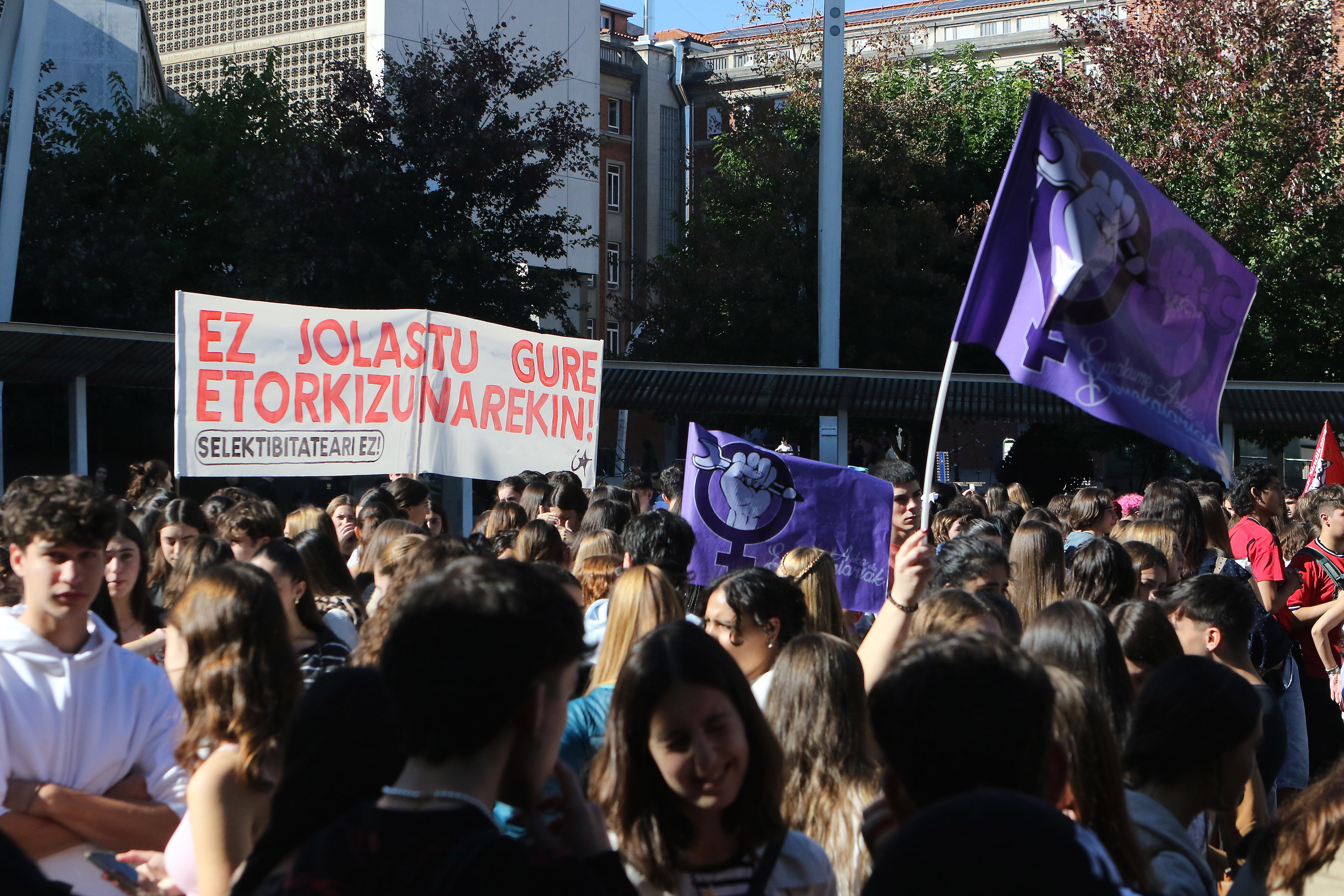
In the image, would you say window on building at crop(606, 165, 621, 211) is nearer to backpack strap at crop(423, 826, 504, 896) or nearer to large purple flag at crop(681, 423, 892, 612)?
large purple flag at crop(681, 423, 892, 612)

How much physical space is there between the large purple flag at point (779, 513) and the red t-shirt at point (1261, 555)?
2.01 meters

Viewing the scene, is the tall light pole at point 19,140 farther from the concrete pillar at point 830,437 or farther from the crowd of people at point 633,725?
the crowd of people at point 633,725

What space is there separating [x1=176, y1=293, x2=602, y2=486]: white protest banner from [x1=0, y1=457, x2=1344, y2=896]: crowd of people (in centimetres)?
236

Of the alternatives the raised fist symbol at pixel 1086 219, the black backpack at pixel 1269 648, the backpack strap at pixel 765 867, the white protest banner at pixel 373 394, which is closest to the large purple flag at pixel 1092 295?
the raised fist symbol at pixel 1086 219

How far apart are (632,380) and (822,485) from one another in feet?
42.0

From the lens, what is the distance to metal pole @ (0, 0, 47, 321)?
14.6 metres

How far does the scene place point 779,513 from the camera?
21.1 ft

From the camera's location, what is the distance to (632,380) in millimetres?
18938

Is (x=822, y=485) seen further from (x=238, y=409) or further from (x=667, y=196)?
(x=667, y=196)

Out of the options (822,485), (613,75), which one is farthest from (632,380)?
(613,75)

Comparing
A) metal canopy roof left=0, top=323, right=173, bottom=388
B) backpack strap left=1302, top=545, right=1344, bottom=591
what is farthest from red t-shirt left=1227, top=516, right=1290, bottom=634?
metal canopy roof left=0, top=323, right=173, bottom=388

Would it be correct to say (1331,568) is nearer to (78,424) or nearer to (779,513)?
(779,513)

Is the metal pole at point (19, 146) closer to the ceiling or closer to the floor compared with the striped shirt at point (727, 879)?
closer to the ceiling

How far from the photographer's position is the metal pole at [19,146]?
47.8 feet
